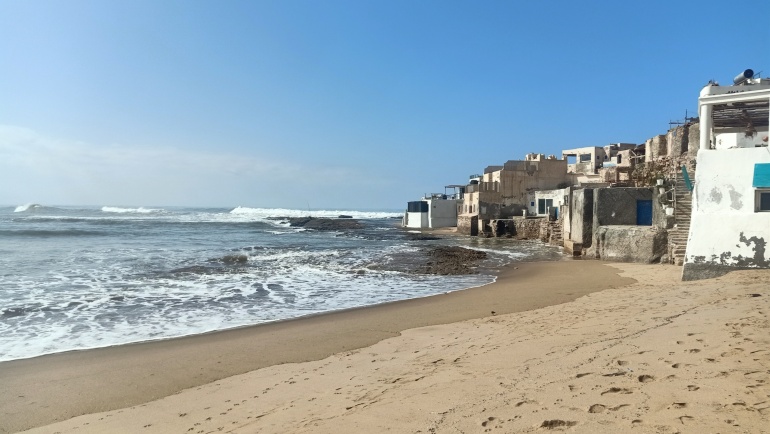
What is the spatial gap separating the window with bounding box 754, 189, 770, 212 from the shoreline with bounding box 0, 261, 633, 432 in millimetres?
4752

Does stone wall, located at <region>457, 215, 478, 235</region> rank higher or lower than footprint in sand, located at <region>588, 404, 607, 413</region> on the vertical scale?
higher

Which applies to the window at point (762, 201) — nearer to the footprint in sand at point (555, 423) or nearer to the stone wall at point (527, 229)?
the footprint in sand at point (555, 423)

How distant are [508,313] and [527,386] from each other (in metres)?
5.62

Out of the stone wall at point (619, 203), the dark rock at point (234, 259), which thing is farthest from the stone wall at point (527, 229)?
the dark rock at point (234, 259)

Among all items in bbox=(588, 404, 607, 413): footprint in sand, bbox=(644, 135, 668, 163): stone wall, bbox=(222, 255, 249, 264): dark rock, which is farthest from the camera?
bbox=(644, 135, 668, 163): stone wall

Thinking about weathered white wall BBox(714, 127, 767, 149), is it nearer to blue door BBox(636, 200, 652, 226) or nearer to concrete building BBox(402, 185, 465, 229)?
blue door BBox(636, 200, 652, 226)

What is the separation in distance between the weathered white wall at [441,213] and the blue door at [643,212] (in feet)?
111

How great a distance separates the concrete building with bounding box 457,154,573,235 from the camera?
46781 millimetres

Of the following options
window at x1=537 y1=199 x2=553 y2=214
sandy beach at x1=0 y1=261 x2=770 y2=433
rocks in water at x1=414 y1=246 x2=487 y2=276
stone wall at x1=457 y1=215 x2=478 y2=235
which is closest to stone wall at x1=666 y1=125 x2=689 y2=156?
window at x1=537 y1=199 x2=553 y2=214

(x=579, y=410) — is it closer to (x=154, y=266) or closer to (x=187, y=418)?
(x=187, y=418)

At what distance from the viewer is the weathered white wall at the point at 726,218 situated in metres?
11.8

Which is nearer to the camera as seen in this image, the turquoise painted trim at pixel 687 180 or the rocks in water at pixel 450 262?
the turquoise painted trim at pixel 687 180

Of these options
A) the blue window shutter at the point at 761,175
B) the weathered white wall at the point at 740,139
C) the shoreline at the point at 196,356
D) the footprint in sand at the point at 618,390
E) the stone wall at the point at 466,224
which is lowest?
the shoreline at the point at 196,356

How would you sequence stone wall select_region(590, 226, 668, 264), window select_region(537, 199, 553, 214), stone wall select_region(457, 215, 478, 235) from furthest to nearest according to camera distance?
stone wall select_region(457, 215, 478, 235) < window select_region(537, 199, 553, 214) < stone wall select_region(590, 226, 668, 264)
